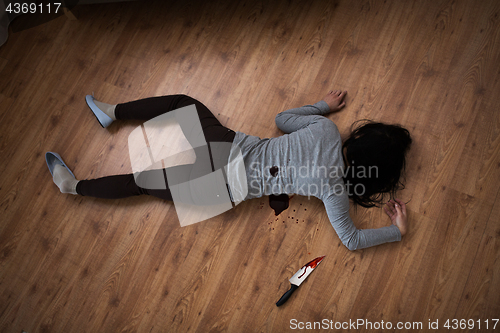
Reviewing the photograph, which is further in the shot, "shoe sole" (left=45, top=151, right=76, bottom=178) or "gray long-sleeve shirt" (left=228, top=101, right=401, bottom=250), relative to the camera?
"shoe sole" (left=45, top=151, right=76, bottom=178)

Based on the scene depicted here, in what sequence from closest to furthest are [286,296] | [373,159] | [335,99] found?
[373,159] → [286,296] → [335,99]

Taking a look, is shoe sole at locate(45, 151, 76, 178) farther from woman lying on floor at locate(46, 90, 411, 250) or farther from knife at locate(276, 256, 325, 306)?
knife at locate(276, 256, 325, 306)

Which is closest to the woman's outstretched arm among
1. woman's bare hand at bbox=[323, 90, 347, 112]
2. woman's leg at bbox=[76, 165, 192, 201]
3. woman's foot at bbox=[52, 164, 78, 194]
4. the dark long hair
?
woman's bare hand at bbox=[323, 90, 347, 112]

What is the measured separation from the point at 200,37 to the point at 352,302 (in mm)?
1280

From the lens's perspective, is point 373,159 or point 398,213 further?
point 398,213

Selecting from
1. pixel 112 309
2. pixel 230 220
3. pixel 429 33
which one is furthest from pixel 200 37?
pixel 112 309

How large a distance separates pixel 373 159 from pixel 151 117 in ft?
2.91

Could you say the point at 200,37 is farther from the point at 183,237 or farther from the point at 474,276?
the point at 474,276

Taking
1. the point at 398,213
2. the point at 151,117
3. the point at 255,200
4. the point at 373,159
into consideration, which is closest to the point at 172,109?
the point at 151,117

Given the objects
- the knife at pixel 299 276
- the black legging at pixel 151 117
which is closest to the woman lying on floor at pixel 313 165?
the black legging at pixel 151 117

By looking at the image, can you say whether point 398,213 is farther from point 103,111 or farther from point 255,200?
point 103,111

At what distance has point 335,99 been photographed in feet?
3.78

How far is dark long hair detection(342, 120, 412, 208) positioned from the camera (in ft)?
3.04

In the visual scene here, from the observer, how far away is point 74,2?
1293mm
